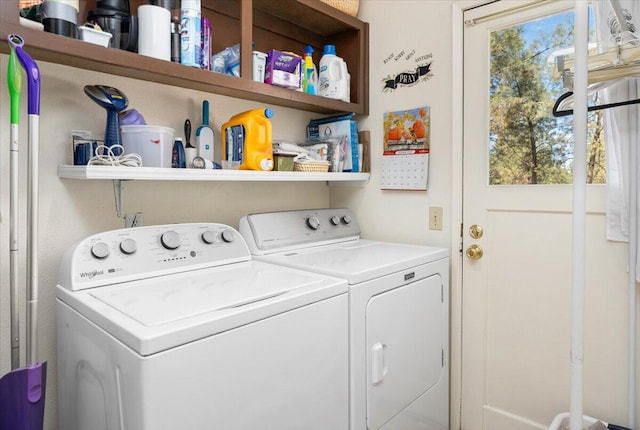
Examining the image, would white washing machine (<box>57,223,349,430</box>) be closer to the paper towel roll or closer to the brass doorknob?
the paper towel roll

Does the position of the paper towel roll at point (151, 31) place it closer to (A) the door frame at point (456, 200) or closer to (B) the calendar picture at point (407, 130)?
(B) the calendar picture at point (407, 130)

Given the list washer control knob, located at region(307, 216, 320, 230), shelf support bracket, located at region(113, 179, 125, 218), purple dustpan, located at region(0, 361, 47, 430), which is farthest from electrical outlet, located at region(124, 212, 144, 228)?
washer control knob, located at region(307, 216, 320, 230)

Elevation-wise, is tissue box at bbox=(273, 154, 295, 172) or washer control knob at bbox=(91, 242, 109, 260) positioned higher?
tissue box at bbox=(273, 154, 295, 172)

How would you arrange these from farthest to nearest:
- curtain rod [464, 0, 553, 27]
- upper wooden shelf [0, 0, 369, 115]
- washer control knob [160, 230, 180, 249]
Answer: curtain rod [464, 0, 553, 27], washer control knob [160, 230, 180, 249], upper wooden shelf [0, 0, 369, 115]

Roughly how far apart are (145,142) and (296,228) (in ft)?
2.69

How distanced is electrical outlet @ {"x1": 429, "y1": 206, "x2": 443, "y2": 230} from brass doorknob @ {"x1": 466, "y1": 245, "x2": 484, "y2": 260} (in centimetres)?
19

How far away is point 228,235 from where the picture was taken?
5.75 feet

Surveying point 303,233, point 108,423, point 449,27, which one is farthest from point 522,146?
point 108,423

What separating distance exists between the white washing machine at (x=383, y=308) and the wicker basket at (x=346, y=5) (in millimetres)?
1103

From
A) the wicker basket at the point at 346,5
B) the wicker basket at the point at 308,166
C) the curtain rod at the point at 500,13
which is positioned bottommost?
the wicker basket at the point at 308,166

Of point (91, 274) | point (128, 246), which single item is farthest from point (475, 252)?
point (91, 274)

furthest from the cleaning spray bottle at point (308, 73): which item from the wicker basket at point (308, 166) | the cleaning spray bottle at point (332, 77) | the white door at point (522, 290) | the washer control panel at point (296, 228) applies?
the white door at point (522, 290)

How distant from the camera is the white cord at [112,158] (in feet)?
4.54

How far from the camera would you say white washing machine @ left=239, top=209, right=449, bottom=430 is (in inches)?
58.8
